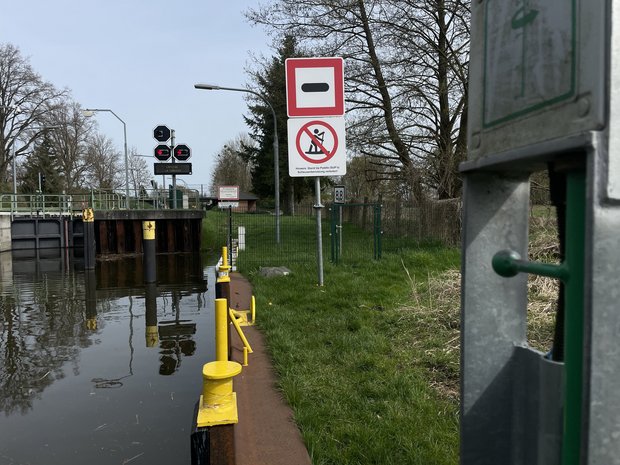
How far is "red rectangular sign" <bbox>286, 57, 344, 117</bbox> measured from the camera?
7.01 meters

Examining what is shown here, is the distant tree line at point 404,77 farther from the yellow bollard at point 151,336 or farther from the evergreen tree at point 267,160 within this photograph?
the evergreen tree at point 267,160

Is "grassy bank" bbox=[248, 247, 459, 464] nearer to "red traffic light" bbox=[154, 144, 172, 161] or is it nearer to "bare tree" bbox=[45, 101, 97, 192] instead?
"red traffic light" bbox=[154, 144, 172, 161]

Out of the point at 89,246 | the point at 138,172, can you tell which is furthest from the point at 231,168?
the point at 89,246

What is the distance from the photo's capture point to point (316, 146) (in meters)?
7.21

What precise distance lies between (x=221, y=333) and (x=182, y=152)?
2265 cm

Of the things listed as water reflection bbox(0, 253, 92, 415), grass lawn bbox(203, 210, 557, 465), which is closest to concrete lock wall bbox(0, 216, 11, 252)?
water reflection bbox(0, 253, 92, 415)

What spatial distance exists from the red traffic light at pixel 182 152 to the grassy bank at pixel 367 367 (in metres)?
17.6

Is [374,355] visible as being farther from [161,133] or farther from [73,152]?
[73,152]

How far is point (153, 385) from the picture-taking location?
17.1ft

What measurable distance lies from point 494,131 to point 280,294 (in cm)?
677

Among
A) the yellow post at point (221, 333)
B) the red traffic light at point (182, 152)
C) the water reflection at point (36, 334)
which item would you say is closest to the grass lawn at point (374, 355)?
the yellow post at point (221, 333)

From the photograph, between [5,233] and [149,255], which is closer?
[149,255]

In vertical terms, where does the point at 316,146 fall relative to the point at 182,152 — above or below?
below

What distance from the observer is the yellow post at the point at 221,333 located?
2686 millimetres
